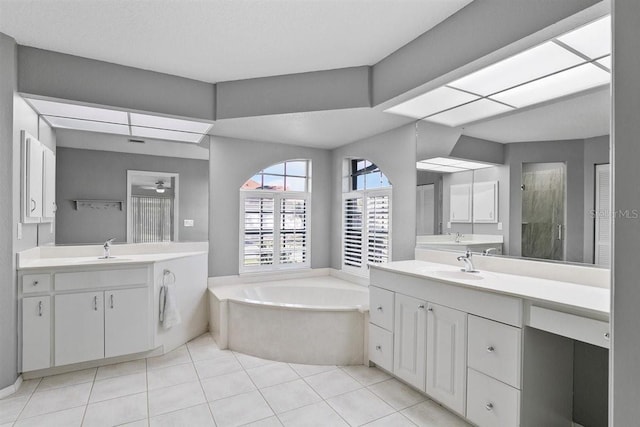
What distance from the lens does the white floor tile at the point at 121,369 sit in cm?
267

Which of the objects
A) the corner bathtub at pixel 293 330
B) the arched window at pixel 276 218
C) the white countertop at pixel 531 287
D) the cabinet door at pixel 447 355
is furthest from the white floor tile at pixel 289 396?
the arched window at pixel 276 218

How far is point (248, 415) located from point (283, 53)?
2.56m

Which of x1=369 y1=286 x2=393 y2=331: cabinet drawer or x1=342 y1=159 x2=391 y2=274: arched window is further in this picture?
x1=342 y1=159 x2=391 y2=274: arched window

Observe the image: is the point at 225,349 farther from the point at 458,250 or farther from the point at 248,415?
the point at 458,250

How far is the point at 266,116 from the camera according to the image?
306 cm

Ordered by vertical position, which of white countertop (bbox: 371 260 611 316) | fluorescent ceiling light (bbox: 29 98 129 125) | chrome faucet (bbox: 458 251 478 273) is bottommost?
white countertop (bbox: 371 260 611 316)

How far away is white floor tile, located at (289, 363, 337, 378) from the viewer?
→ 271cm

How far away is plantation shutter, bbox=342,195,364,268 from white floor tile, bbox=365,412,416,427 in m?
2.05

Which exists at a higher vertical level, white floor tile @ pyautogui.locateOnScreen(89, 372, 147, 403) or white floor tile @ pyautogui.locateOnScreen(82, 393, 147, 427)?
white floor tile @ pyautogui.locateOnScreen(82, 393, 147, 427)

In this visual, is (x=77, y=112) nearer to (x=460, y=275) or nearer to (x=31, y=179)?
(x=31, y=179)

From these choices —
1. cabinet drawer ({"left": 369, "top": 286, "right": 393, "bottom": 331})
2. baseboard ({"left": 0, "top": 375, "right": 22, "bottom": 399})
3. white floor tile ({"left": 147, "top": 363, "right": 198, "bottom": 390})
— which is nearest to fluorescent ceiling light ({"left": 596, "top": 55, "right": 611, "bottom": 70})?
cabinet drawer ({"left": 369, "top": 286, "right": 393, "bottom": 331})

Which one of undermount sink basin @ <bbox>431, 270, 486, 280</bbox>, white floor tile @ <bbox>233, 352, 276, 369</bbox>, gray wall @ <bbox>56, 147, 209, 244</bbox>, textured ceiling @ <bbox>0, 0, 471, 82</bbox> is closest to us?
textured ceiling @ <bbox>0, 0, 471, 82</bbox>

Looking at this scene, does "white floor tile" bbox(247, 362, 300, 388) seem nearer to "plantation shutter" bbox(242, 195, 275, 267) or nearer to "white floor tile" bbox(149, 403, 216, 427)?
"white floor tile" bbox(149, 403, 216, 427)

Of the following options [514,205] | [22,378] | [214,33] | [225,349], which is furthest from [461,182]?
[22,378]
